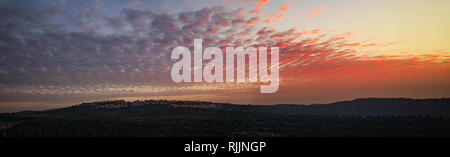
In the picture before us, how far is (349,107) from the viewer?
411ft

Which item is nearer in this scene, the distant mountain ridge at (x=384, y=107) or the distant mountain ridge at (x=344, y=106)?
the distant mountain ridge at (x=344, y=106)

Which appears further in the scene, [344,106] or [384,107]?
[344,106]

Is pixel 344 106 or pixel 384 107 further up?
pixel 344 106

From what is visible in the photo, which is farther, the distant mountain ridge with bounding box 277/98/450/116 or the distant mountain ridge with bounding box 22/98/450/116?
the distant mountain ridge with bounding box 277/98/450/116

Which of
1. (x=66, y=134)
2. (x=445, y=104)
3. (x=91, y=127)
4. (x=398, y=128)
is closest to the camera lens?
(x=66, y=134)
